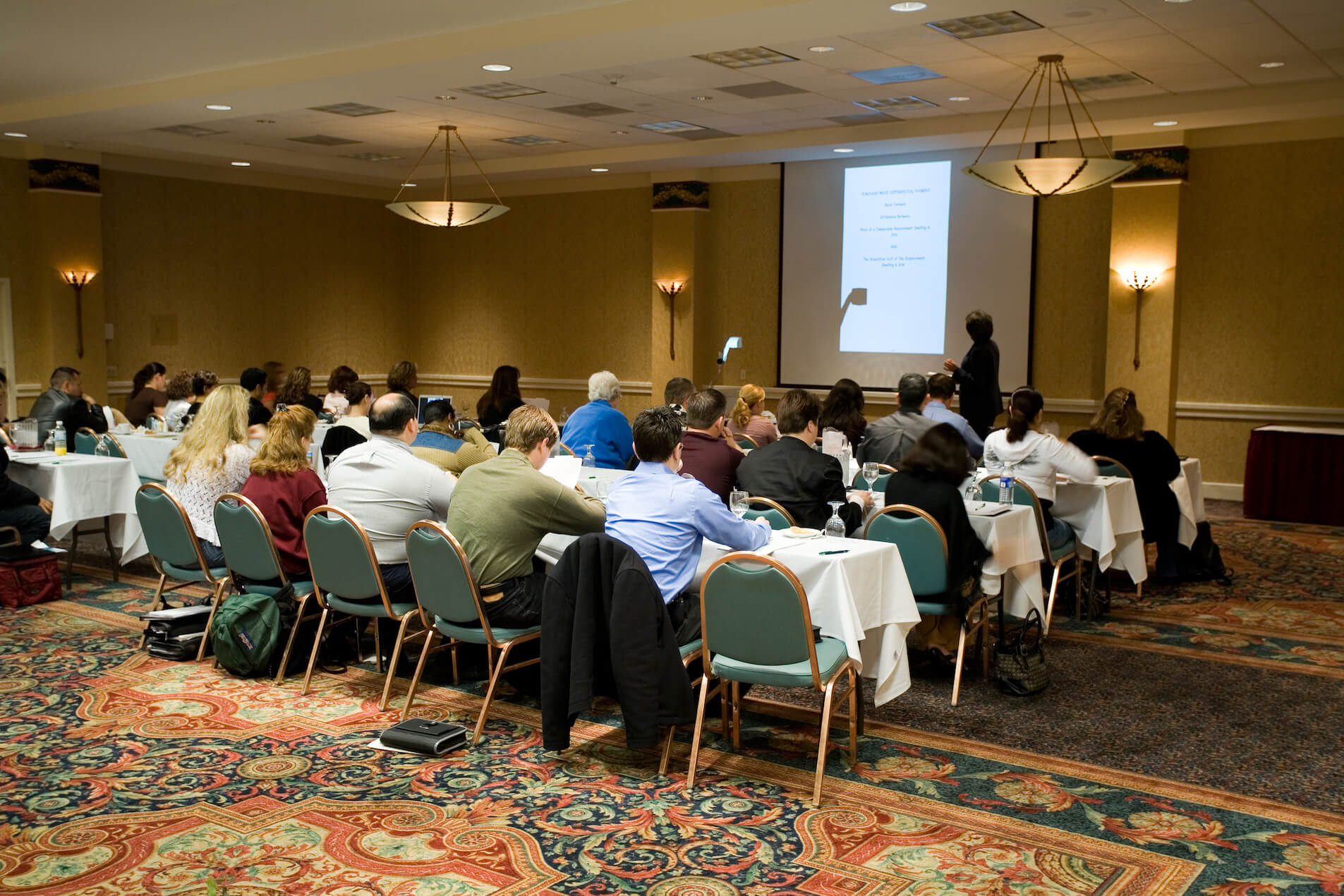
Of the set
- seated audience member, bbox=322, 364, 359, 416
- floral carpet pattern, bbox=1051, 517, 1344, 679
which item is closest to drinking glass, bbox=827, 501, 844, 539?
floral carpet pattern, bbox=1051, 517, 1344, 679

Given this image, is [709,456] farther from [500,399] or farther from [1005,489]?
[500,399]

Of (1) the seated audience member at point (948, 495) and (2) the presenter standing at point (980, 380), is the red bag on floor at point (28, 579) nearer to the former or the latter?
(1) the seated audience member at point (948, 495)

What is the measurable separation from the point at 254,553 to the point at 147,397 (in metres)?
5.02

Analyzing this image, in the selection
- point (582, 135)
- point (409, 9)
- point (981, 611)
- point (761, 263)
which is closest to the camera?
point (981, 611)

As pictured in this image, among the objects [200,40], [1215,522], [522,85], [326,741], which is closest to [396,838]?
[326,741]

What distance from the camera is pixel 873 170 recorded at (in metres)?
12.2

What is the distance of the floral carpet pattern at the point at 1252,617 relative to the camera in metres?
5.91

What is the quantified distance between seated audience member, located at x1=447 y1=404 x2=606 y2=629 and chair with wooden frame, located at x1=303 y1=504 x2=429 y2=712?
48 cm

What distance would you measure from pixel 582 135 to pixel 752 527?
26.9 ft

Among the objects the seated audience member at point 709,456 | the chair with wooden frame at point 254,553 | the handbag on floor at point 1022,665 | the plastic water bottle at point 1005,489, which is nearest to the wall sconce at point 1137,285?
the plastic water bottle at point 1005,489

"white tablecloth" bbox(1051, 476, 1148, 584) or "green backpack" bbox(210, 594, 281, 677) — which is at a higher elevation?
"white tablecloth" bbox(1051, 476, 1148, 584)

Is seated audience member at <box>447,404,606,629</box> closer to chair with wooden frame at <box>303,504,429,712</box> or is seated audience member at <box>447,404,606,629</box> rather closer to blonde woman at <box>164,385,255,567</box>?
chair with wooden frame at <box>303,504,429,712</box>

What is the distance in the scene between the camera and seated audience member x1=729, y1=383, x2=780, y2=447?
781 centimetres

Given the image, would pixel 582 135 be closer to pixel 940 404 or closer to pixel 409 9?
pixel 409 9
